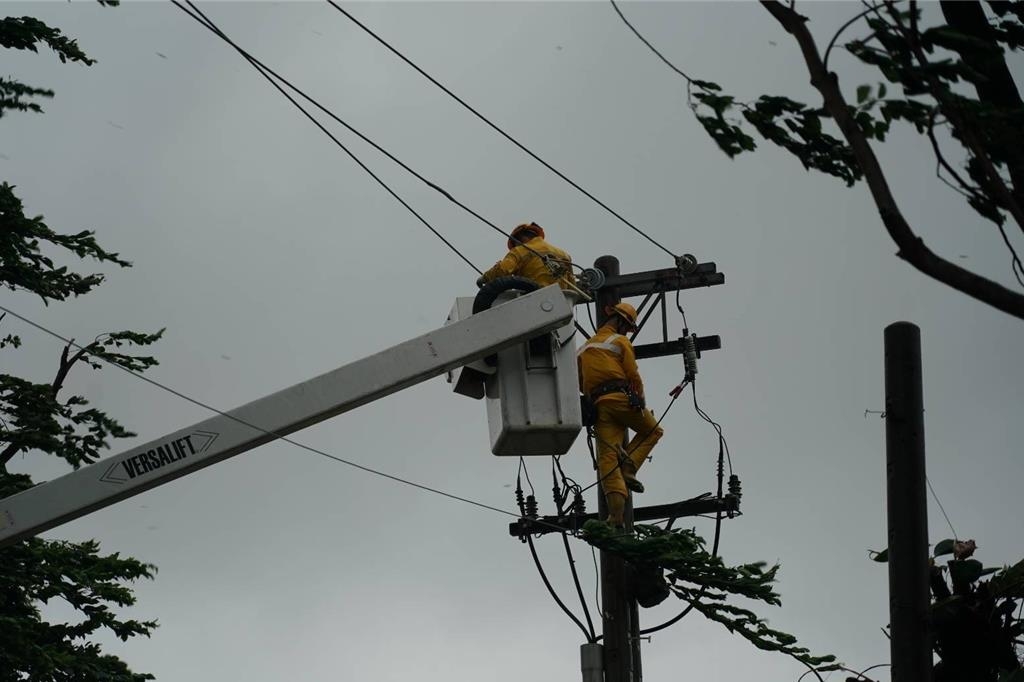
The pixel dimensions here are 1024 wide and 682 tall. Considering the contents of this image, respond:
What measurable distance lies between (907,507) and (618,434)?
6875mm

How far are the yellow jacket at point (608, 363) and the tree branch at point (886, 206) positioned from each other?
7337mm

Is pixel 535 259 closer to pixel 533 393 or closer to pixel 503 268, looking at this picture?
pixel 503 268

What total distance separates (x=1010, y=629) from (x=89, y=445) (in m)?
9.58

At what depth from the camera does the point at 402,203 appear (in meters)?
10.1

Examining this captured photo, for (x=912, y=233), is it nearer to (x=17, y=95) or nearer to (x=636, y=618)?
(x=636, y=618)

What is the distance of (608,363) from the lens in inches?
473

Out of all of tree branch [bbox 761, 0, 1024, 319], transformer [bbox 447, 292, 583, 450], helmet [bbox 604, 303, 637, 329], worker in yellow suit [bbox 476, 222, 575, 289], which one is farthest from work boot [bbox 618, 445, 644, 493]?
tree branch [bbox 761, 0, 1024, 319]

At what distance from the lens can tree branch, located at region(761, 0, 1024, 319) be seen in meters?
4.38

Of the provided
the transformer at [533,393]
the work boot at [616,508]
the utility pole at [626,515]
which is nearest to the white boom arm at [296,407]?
the transformer at [533,393]

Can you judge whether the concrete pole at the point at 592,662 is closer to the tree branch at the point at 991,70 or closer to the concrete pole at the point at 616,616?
the concrete pole at the point at 616,616

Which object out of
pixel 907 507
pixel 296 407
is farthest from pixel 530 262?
pixel 907 507

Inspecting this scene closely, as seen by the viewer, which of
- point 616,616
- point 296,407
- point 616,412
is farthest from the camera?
point 616,616

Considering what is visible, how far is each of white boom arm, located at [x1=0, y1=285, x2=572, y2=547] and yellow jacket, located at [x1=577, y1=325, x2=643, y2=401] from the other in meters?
3.49

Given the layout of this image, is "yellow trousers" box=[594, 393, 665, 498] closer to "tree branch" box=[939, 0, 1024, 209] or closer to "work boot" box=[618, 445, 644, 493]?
"work boot" box=[618, 445, 644, 493]
